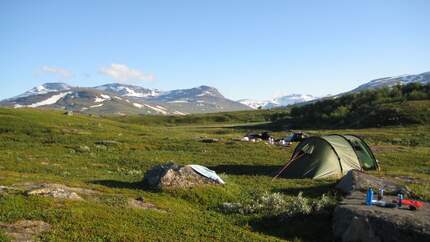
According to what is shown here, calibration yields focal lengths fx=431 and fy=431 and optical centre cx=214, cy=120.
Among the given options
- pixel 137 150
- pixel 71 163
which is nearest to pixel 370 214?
pixel 71 163

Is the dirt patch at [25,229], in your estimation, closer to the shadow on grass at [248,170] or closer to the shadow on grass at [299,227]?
the shadow on grass at [299,227]

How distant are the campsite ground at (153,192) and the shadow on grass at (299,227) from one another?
0.04 m

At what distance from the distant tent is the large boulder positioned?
8.38 m

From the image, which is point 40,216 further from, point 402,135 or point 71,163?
point 402,135

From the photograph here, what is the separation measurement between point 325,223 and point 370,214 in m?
3.25

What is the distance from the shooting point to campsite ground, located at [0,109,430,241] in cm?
1669

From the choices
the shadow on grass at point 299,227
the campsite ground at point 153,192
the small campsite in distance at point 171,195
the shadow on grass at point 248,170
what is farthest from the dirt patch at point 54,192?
the shadow on grass at point 248,170

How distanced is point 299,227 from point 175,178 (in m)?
8.50

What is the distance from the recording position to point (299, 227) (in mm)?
18719

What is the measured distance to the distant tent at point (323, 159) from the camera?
3091 centimetres

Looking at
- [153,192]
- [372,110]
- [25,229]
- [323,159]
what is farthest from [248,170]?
[372,110]

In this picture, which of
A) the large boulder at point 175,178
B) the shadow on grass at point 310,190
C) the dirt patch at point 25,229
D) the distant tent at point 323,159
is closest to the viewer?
the dirt patch at point 25,229

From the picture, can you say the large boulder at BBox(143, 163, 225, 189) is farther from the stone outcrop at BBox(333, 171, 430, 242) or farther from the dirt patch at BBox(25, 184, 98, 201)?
the stone outcrop at BBox(333, 171, 430, 242)

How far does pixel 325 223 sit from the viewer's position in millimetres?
18828
